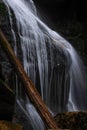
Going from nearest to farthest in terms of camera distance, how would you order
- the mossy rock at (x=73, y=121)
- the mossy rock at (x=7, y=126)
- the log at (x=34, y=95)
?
1. the log at (x=34, y=95)
2. the mossy rock at (x=7, y=126)
3. the mossy rock at (x=73, y=121)

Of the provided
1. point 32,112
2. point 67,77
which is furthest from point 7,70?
point 67,77

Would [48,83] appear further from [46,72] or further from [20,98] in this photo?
[20,98]

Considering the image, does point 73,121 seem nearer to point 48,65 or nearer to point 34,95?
point 34,95

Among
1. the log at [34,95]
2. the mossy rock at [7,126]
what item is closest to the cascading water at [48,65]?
the log at [34,95]

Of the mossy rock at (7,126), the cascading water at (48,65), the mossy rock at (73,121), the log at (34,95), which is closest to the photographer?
the log at (34,95)

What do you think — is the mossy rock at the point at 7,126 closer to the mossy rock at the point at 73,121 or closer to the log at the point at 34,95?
the log at the point at 34,95

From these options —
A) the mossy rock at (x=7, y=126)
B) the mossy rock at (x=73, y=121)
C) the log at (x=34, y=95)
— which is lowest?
the mossy rock at (x=73, y=121)

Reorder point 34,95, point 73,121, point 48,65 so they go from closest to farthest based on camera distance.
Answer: point 34,95 → point 73,121 → point 48,65

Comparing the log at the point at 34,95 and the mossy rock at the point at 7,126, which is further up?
the log at the point at 34,95

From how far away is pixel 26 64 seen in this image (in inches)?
326

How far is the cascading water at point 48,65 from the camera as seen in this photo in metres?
8.51

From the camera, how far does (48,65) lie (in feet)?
29.2

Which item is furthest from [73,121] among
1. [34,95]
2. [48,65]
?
[48,65]

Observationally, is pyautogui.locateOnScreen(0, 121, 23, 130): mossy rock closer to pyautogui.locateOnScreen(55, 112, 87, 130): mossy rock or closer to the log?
the log
